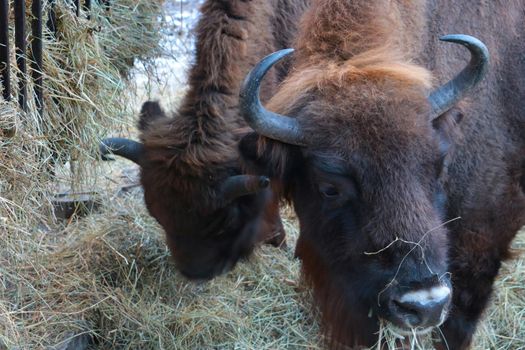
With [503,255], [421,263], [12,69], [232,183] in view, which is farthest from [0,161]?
[503,255]

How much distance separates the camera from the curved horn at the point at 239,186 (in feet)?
17.1

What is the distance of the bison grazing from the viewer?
14.2ft

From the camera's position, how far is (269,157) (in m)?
4.78

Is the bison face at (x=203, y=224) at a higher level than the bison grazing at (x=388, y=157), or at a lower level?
lower

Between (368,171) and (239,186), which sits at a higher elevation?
(368,171)

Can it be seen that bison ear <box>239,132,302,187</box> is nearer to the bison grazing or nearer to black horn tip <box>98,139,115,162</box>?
the bison grazing

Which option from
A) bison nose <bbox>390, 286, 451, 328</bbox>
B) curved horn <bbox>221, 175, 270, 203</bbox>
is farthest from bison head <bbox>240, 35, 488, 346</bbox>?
curved horn <bbox>221, 175, 270, 203</bbox>

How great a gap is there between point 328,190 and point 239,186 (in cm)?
110

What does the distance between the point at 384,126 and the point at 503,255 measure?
198 centimetres

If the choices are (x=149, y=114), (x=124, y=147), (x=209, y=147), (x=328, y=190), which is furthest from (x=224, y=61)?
(x=328, y=190)

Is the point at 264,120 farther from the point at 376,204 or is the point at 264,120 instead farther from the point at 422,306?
the point at 422,306

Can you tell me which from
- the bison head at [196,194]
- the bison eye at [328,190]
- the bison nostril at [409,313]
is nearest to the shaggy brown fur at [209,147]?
the bison head at [196,194]

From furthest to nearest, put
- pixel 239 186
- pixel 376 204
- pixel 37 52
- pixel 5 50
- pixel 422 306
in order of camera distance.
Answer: pixel 37 52 < pixel 239 186 < pixel 5 50 < pixel 376 204 < pixel 422 306

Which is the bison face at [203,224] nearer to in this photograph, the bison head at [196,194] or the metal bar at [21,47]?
the bison head at [196,194]
